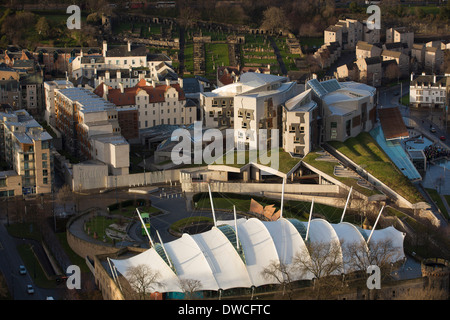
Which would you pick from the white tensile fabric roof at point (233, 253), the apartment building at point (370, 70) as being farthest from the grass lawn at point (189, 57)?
the white tensile fabric roof at point (233, 253)

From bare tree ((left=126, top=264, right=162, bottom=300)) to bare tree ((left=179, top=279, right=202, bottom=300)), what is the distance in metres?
1.18

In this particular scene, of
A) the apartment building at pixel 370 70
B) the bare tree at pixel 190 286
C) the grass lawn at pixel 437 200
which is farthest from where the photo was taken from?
the apartment building at pixel 370 70

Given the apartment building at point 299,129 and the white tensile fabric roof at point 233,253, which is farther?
the apartment building at point 299,129

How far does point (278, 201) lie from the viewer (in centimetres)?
7088

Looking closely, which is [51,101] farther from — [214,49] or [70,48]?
[214,49]

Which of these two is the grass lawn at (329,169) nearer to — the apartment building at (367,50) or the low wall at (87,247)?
the low wall at (87,247)

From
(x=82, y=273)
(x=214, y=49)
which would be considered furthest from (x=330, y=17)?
(x=82, y=273)

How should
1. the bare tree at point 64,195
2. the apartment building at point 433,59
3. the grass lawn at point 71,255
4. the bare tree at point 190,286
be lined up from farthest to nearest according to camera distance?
1. the apartment building at point 433,59
2. the bare tree at point 64,195
3. the grass lawn at point 71,255
4. the bare tree at point 190,286

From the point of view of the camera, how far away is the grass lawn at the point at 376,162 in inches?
2739

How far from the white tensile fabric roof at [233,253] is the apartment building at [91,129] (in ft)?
61.7

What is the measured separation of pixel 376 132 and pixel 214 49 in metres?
36.6

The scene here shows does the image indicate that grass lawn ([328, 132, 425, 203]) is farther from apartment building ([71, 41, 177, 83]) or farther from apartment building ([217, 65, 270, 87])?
apartment building ([71, 41, 177, 83])

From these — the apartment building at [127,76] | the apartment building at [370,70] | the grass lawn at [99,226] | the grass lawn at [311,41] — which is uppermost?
the apartment building at [127,76]

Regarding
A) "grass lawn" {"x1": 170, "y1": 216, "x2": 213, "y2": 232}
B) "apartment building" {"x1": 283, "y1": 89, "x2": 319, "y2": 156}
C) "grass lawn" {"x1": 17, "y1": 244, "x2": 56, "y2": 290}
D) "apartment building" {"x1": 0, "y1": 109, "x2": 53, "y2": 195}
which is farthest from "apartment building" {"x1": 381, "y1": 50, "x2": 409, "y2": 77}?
"grass lawn" {"x1": 17, "y1": 244, "x2": 56, "y2": 290}
